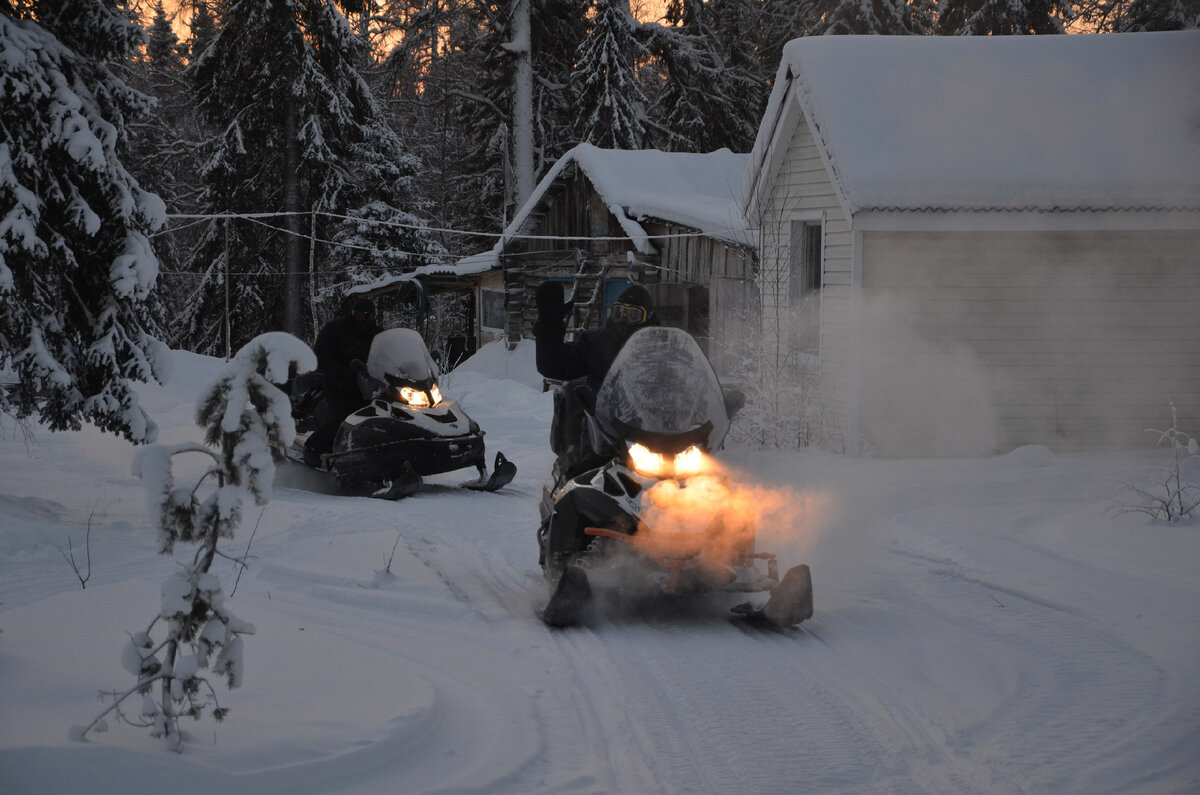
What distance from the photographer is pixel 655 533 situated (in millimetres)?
5816

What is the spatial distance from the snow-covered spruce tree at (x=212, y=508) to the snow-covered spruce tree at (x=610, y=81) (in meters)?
30.3

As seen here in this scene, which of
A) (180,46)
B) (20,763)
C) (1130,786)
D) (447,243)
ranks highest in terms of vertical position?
(180,46)

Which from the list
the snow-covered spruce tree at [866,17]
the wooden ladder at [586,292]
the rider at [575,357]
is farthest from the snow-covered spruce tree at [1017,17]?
the rider at [575,357]

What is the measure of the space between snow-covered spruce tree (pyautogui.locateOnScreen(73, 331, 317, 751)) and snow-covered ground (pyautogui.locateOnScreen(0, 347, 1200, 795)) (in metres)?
0.24

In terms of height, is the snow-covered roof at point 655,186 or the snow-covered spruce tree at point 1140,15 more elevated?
the snow-covered spruce tree at point 1140,15

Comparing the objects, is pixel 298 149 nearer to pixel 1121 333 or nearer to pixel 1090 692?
pixel 1121 333

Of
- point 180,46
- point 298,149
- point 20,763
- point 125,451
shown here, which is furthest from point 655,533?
point 180,46

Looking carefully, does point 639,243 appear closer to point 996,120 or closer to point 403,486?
point 996,120

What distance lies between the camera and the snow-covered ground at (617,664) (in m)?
3.90

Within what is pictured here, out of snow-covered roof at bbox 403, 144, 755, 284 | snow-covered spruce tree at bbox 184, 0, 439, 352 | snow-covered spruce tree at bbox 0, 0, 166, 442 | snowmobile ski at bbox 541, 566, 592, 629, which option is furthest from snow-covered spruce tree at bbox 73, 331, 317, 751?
snow-covered spruce tree at bbox 184, 0, 439, 352

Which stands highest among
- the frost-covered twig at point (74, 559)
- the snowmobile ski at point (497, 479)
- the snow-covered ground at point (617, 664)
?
the snowmobile ski at point (497, 479)

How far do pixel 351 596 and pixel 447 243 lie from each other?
1432 inches

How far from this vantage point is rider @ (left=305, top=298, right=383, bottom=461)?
1091 centimetres

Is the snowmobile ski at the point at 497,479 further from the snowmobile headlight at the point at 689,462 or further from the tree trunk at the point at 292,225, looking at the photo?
the tree trunk at the point at 292,225
